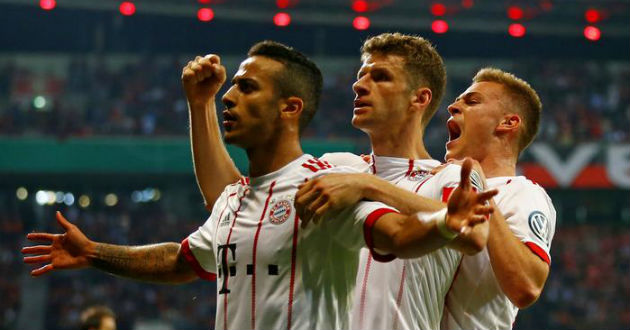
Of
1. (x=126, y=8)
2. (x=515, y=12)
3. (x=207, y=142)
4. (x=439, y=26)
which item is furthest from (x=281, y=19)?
(x=207, y=142)

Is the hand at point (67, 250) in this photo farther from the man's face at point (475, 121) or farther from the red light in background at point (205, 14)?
the red light in background at point (205, 14)

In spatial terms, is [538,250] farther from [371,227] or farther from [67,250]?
Answer: [67,250]

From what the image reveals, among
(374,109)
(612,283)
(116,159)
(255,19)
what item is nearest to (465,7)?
(255,19)

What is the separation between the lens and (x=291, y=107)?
3367mm

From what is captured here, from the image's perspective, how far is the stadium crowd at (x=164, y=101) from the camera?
68.9 feet

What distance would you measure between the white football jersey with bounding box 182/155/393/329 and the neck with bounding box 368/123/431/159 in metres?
0.62

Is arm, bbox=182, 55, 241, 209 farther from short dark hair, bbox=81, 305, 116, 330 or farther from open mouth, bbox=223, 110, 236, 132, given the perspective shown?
short dark hair, bbox=81, 305, 116, 330

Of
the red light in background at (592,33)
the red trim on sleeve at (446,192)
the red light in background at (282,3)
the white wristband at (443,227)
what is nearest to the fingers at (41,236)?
the red trim on sleeve at (446,192)

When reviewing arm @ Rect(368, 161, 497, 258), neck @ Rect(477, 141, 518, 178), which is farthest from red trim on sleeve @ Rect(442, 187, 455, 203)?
neck @ Rect(477, 141, 518, 178)

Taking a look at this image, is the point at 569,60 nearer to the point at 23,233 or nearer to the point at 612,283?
the point at 612,283

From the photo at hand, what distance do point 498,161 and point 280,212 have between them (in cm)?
139

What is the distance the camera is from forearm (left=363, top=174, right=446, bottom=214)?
2951 millimetres

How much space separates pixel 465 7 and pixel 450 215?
20.6 metres

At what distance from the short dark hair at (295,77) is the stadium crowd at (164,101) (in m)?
17.3
